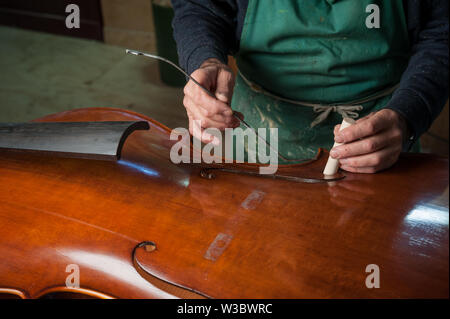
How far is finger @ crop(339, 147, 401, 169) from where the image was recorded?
0.74 m

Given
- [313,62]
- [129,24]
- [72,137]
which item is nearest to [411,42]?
[313,62]

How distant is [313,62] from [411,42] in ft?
0.87

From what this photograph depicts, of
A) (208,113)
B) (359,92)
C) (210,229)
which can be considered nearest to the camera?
(210,229)

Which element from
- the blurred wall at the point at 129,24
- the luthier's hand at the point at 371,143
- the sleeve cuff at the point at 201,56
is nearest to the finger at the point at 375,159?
the luthier's hand at the point at 371,143

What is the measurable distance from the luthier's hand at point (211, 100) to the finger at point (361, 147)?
0.23 metres

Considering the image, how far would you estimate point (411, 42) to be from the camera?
98 centimetres

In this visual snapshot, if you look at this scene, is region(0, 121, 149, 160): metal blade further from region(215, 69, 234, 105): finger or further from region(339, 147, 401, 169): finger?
region(339, 147, 401, 169): finger

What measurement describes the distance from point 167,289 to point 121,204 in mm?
225

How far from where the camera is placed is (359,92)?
38.6 inches

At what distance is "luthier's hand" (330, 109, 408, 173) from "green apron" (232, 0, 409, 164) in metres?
0.17

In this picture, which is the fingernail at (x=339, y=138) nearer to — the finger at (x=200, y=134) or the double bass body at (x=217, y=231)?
the double bass body at (x=217, y=231)

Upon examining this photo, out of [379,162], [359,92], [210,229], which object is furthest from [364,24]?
[210,229]

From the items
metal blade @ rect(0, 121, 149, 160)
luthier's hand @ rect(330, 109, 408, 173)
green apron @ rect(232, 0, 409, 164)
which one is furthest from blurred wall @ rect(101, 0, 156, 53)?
luthier's hand @ rect(330, 109, 408, 173)
